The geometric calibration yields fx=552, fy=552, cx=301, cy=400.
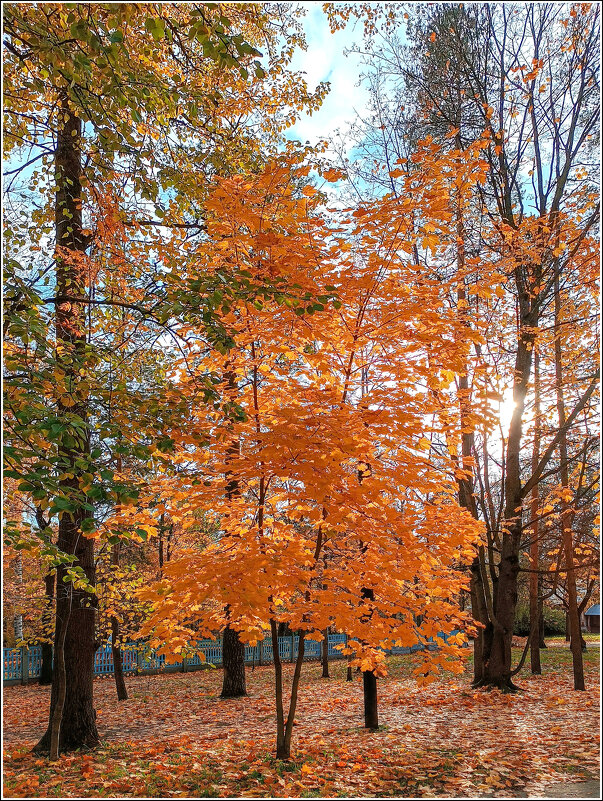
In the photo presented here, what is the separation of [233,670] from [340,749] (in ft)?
18.0

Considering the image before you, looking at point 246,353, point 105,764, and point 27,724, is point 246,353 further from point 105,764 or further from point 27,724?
point 27,724

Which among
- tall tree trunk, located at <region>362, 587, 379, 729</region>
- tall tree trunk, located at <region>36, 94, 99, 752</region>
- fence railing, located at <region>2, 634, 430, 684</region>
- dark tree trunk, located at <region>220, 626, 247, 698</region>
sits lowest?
fence railing, located at <region>2, 634, 430, 684</region>

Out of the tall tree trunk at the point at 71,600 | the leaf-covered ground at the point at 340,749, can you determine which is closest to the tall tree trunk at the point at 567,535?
the leaf-covered ground at the point at 340,749

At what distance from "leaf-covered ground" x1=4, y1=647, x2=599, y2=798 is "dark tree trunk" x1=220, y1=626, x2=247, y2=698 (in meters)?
0.65

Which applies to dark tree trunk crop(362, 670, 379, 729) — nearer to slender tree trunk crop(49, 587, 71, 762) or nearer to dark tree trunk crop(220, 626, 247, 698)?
slender tree trunk crop(49, 587, 71, 762)

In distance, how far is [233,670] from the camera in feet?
32.1

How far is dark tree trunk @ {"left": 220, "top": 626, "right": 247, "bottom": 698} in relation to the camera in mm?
9596

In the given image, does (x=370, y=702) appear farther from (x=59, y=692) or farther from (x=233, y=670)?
(x=233, y=670)

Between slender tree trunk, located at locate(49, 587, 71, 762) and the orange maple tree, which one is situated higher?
the orange maple tree

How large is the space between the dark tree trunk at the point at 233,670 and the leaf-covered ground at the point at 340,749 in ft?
2.15

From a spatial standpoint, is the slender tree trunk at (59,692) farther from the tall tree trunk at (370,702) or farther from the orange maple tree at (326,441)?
the tall tree trunk at (370,702)

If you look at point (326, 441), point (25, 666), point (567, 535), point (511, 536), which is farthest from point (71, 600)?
point (25, 666)

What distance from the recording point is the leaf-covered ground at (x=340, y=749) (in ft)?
12.5

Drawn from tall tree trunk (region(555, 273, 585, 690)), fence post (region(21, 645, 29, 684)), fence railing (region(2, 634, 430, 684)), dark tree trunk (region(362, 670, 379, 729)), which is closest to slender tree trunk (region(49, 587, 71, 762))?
dark tree trunk (region(362, 670, 379, 729))
